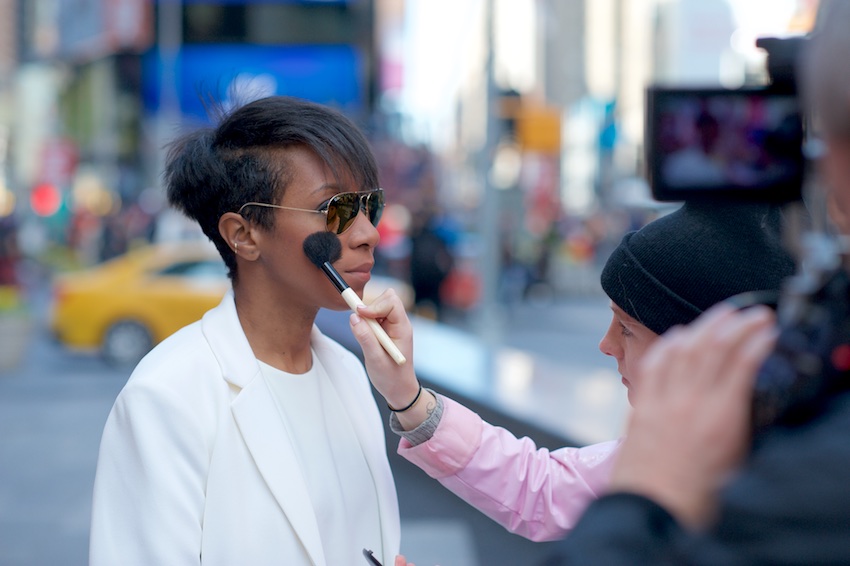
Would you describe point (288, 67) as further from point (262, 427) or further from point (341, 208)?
point (262, 427)

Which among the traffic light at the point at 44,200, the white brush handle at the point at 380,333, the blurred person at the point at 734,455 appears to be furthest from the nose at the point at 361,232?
the traffic light at the point at 44,200

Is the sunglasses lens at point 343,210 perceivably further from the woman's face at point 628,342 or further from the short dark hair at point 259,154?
the woman's face at point 628,342

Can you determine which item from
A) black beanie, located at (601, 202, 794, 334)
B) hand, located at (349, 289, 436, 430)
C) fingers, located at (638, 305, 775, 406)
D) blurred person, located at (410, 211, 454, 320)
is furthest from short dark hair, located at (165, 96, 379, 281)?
blurred person, located at (410, 211, 454, 320)

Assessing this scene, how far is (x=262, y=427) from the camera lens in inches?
75.5

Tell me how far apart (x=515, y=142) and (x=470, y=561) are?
44.2ft

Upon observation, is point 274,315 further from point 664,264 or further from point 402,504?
point 402,504

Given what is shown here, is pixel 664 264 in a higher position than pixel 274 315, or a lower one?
higher

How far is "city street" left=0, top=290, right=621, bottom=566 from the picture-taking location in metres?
5.01

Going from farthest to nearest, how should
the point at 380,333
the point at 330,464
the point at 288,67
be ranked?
1. the point at 288,67
2. the point at 330,464
3. the point at 380,333

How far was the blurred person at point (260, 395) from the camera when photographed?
179 centimetres

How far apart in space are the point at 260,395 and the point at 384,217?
2556 centimetres

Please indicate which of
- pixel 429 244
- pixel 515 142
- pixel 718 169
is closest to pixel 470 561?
pixel 718 169

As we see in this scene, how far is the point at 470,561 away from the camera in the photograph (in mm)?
4941

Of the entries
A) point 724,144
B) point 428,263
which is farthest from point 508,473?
point 428,263
